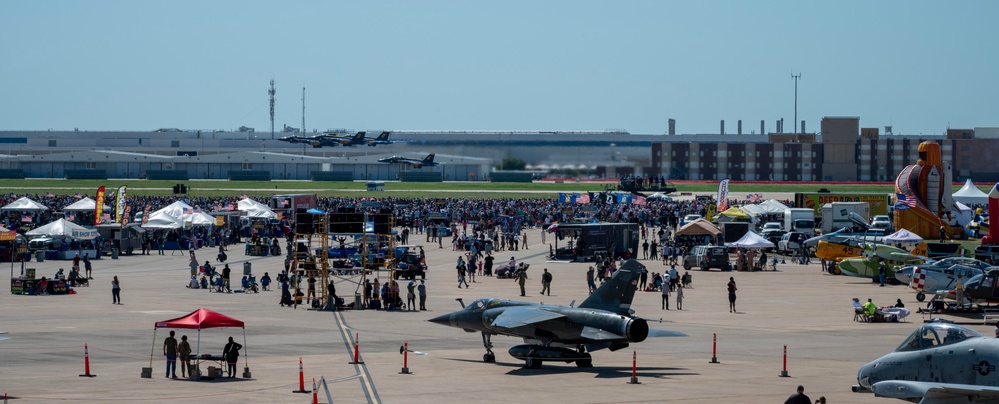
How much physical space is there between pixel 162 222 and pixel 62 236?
27.1 feet

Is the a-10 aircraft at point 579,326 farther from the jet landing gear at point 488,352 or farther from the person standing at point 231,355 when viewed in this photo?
the person standing at point 231,355

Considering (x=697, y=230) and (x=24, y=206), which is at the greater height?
(x=24, y=206)

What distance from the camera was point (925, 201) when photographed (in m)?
66.6

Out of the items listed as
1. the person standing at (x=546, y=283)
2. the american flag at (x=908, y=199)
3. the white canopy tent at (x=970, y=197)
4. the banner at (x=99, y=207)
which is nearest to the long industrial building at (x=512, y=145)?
the white canopy tent at (x=970, y=197)

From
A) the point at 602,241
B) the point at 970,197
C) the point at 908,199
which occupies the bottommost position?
the point at 602,241

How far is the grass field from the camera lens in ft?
393

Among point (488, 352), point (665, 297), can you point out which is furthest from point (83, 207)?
point (488, 352)

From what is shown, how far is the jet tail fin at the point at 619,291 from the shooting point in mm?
26438

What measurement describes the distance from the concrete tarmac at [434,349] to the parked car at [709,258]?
5666 millimetres

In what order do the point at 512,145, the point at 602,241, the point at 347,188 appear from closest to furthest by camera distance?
the point at 602,241
the point at 347,188
the point at 512,145

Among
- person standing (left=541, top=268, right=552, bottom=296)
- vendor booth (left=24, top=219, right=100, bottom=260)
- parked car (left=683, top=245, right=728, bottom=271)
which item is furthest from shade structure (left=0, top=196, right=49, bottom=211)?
person standing (left=541, top=268, right=552, bottom=296)

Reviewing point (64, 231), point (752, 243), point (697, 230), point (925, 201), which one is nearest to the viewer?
point (752, 243)

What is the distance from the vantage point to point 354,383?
23.5 metres

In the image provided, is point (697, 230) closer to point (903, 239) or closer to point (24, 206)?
point (903, 239)
